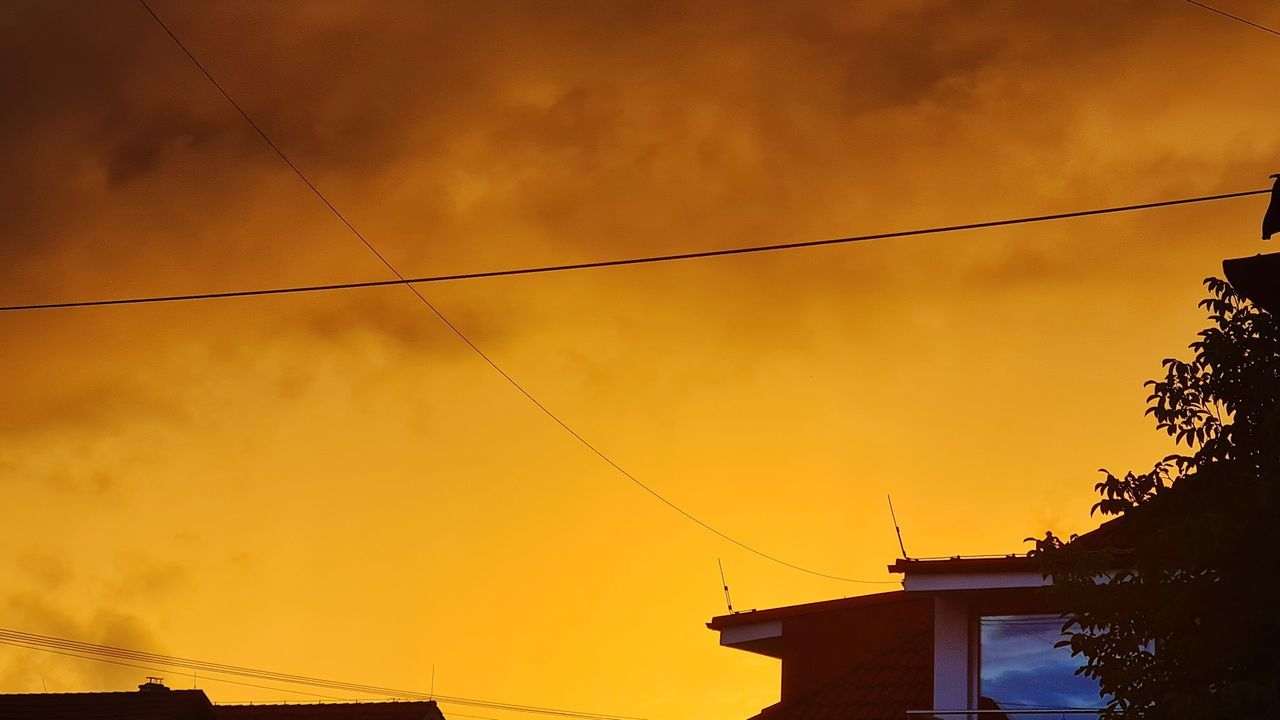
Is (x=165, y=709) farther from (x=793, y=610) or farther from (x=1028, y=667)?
(x=1028, y=667)

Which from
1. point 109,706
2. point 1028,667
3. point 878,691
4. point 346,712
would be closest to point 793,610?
point 878,691

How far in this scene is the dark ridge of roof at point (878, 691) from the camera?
73.6 ft

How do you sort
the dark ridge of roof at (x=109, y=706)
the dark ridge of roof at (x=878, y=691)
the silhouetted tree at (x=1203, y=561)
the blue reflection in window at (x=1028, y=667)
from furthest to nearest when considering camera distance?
the dark ridge of roof at (x=109, y=706)
the dark ridge of roof at (x=878, y=691)
the blue reflection in window at (x=1028, y=667)
the silhouetted tree at (x=1203, y=561)

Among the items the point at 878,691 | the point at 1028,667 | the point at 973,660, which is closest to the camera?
the point at 1028,667

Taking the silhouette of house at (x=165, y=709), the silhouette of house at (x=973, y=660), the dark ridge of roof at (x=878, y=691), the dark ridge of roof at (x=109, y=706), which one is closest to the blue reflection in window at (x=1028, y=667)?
the silhouette of house at (x=973, y=660)

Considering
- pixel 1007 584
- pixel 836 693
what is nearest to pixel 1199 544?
pixel 1007 584

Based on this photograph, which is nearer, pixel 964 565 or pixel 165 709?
pixel 964 565

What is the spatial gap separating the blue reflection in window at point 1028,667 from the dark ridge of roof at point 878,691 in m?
1.98

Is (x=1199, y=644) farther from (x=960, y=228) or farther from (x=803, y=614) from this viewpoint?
(x=803, y=614)

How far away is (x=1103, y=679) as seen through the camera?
11914mm

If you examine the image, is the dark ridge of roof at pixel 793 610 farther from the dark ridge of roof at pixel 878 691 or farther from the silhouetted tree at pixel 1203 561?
the silhouetted tree at pixel 1203 561

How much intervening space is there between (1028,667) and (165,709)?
20.1 m

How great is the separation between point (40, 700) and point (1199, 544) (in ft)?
102

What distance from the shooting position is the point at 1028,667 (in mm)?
19812
